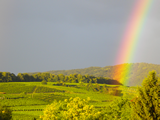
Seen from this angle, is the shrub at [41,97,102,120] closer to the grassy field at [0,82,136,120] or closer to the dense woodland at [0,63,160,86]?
the grassy field at [0,82,136,120]

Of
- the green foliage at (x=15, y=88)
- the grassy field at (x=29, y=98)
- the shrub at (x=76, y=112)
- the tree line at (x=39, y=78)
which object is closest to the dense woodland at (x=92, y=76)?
the tree line at (x=39, y=78)

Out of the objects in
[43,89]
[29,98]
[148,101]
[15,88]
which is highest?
[148,101]

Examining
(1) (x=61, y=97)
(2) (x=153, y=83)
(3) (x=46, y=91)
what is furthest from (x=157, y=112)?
(3) (x=46, y=91)

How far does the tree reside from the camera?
10555 millimetres

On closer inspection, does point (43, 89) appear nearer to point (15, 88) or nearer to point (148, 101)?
point (15, 88)

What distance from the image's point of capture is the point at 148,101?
10781 millimetres

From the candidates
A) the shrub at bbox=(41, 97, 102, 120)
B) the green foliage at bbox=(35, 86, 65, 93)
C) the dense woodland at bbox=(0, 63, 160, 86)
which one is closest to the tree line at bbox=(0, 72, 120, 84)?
the dense woodland at bbox=(0, 63, 160, 86)

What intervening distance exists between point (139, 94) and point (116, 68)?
18195 centimetres

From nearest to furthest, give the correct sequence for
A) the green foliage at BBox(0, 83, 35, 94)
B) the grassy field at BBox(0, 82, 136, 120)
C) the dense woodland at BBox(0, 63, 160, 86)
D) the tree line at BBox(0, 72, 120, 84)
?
1. the grassy field at BBox(0, 82, 136, 120)
2. the green foliage at BBox(0, 83, 35, 94)
3. the tree line at BBox(0, 72, 120, 84)
4. the dense woodland at BBox(0, 63, 160, 86)

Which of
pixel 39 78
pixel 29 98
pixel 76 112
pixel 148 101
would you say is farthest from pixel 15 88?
pixel 148 101

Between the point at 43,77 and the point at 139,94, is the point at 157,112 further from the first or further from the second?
the point at 43,77

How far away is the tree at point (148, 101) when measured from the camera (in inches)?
416

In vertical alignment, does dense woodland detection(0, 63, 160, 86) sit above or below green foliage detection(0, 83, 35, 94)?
above

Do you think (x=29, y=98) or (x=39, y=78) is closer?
(x=29, y=98)
